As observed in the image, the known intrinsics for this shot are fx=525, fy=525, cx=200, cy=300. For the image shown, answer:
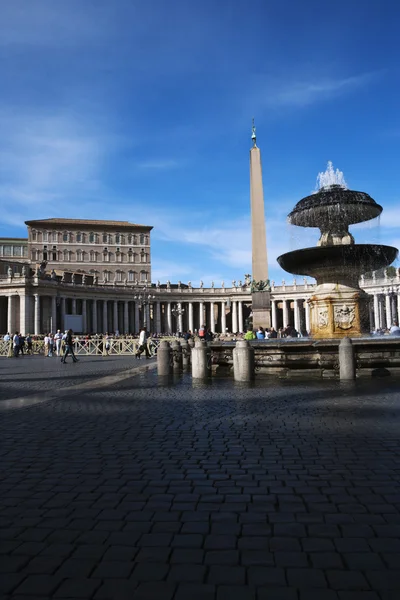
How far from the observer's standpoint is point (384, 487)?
4.33 metres

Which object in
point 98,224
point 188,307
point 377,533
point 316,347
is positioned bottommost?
point 377,533

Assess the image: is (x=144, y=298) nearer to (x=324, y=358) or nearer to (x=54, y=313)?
(x=54, y=313)

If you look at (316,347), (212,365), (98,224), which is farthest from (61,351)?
(98,224)

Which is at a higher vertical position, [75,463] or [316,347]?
[316,347]

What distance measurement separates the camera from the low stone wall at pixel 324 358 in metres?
13.9

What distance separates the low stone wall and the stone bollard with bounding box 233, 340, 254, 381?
45.9 inches

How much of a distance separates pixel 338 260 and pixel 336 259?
0.08 meters

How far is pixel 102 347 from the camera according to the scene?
40.2m

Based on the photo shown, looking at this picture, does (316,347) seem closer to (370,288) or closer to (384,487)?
(384,487)

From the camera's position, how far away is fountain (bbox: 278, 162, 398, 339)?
1648cm

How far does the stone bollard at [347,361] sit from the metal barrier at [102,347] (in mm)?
21479

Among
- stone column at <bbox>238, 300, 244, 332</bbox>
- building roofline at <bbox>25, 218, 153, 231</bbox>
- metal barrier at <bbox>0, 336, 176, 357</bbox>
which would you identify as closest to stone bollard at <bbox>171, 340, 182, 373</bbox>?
metal barrier at <bbox>0, 336, 176, 357</bbox>

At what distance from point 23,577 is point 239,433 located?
165 inches

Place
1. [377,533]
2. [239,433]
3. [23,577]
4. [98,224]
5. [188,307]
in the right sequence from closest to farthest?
[23,577], [377,533], [239,433], [188,307], [98,224]
